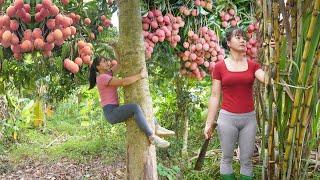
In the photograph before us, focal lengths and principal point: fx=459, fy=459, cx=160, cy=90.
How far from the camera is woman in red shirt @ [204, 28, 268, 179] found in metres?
2.42

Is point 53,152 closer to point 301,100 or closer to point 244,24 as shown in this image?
point 244,24

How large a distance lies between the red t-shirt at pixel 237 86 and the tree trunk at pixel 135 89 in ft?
1.37

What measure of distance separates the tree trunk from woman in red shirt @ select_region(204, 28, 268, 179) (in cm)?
37

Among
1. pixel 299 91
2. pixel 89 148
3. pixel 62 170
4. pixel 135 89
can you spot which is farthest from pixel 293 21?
pixel 89 148

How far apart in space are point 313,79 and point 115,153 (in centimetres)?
319

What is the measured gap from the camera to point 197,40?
122 inches

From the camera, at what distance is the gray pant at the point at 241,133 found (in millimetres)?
2443

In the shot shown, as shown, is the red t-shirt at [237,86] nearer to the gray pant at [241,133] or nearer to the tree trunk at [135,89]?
the gray pant at [241,133]

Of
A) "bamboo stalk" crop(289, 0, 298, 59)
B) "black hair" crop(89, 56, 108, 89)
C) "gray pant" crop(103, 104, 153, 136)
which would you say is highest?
"bamboo stalk" crop(289, 0, 298, 59)

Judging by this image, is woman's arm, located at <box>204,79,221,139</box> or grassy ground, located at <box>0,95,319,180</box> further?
grassy ground, located at <box>0,95,319,180</box>

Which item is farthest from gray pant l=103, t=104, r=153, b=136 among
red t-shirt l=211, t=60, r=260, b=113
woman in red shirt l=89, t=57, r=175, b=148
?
red t-shirt l=211, t=60, r=260, b=113

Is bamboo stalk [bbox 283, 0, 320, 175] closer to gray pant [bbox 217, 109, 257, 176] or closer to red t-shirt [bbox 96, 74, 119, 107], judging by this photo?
gray pant [bbox 217, 109, 257, 176]

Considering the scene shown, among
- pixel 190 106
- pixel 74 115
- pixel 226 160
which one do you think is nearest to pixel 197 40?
pixel 226 160

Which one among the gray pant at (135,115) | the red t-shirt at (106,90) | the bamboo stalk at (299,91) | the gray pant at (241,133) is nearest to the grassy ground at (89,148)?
the gray pant at (241,133)
